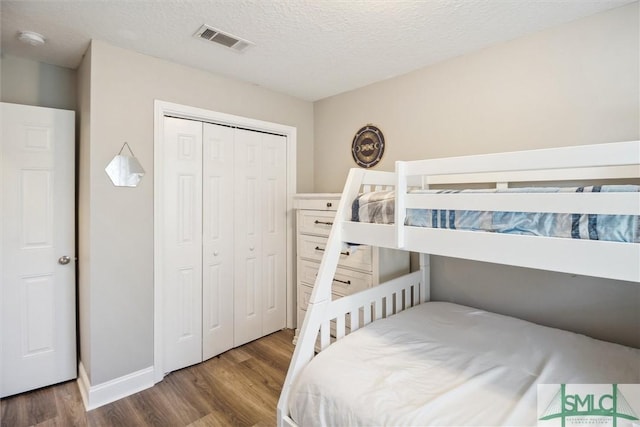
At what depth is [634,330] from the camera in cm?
163

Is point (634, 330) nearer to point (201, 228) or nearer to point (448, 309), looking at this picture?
point (448, 309)

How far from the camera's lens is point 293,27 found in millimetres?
1850

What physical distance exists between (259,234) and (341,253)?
2.86ft

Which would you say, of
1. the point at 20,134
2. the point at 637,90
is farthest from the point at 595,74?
the point at 20,134

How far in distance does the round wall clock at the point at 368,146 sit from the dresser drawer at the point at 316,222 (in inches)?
24.6

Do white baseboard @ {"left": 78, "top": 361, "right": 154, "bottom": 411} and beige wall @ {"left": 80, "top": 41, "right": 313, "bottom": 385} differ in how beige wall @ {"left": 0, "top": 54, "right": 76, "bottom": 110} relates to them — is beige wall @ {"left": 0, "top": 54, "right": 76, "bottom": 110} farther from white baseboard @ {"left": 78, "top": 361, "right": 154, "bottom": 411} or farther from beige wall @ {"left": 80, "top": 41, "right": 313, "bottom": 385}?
white baseboard @ {"left": 78, "top": 361, "right": 154, "bottom": 411}

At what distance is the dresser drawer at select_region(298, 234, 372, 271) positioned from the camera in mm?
2297

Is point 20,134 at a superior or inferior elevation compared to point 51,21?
inferior

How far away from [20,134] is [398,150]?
107 inches

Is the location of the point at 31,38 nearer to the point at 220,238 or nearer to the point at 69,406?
the point at 220,238

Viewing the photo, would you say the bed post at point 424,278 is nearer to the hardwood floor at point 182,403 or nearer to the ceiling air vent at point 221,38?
the hardwood floor at point 182,403

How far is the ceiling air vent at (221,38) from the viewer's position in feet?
6.16

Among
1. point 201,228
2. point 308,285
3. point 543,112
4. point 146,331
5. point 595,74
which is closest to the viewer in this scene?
point 595,74

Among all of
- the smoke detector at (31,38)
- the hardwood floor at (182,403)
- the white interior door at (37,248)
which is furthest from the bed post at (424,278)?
the smoke detector at (31,38)
